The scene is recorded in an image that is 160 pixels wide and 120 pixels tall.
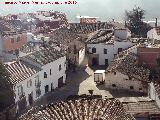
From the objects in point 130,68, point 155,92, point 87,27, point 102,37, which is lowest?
point 155,92

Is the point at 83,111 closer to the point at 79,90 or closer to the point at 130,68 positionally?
the point at 79,90

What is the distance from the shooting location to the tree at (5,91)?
4056 centimetres

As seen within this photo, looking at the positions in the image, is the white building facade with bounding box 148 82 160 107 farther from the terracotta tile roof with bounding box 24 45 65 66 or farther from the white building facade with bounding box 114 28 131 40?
the white building facade with bounding box 114 28 131 40

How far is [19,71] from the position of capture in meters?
43.2

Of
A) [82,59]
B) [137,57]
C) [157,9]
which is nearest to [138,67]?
[137,57]

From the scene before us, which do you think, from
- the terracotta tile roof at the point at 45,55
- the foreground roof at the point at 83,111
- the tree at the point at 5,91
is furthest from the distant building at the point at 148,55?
the foreground roof at the point at 83,111

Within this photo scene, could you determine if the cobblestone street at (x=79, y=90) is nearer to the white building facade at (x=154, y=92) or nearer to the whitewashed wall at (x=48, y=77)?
the whitewashed wall at (x=48, y=77)

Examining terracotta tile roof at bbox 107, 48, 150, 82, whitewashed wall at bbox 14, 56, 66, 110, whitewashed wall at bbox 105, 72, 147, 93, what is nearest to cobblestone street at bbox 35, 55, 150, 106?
whitewashed wall at bbox 105, 72, 147, 93

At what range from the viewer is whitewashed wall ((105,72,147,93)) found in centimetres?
4859

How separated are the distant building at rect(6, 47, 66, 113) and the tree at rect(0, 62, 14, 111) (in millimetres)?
483

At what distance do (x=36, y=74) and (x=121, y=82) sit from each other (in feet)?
34.7

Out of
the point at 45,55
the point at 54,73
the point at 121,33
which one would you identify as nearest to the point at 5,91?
the point at 45,55

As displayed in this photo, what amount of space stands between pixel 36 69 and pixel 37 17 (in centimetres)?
3332

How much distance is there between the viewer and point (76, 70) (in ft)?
188
